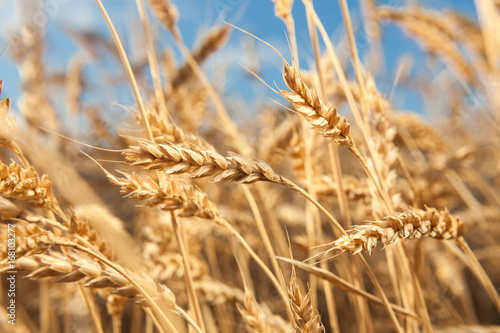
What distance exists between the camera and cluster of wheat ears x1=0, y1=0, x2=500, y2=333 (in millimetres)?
394

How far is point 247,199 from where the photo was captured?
0.90 meters

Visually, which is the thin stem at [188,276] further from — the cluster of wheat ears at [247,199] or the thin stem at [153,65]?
the thin stem at [153,65]

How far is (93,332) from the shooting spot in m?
0.83

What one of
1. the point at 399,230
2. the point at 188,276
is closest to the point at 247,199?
the point at 188,276

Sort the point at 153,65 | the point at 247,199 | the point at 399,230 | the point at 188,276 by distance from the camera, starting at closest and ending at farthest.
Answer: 1. the point at 399,230
2. the point at 188,276
3. the point at 153,65
4. the point at 247,199

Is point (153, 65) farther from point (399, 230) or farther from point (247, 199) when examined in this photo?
point (399, 230)

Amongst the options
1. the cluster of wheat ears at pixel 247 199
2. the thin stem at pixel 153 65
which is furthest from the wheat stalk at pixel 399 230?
the thin stem at pixel 153 65

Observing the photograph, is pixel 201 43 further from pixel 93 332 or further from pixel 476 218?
pixel 476 218

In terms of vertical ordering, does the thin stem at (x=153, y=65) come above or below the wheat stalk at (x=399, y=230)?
above

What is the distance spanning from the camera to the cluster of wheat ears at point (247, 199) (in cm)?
39

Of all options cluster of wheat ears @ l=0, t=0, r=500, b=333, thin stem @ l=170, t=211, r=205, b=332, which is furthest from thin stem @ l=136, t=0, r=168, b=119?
thin stem @ l=170, t=211, r=205, b=332

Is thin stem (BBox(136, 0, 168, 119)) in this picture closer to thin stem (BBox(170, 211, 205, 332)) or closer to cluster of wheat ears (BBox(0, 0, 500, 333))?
cluster of wheat ears (BBox(0, 0, 500, 333))

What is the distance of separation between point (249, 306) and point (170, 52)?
4.25 ft

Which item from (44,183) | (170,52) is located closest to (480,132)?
(170,52)
